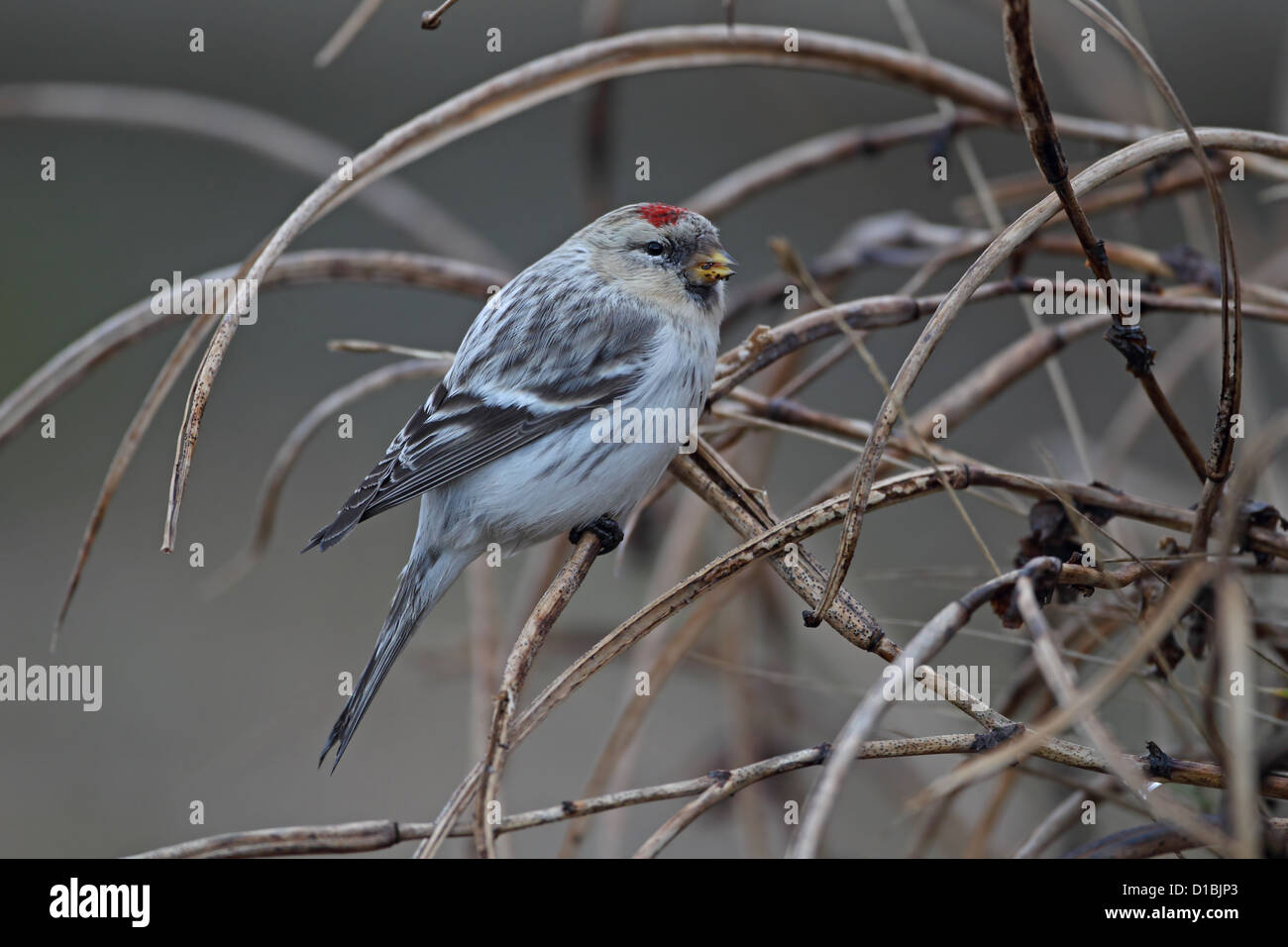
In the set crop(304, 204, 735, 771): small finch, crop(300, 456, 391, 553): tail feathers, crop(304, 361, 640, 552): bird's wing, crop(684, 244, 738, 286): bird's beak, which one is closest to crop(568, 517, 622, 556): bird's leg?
crop(304, 204, 735, 771): small finch

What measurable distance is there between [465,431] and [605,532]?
0.81 feet

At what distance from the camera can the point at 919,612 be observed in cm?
315

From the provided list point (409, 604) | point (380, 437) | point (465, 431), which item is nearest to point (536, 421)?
point (465, 431)

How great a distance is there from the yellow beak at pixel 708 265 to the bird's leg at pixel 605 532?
0.42 metres

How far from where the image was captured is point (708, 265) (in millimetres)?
1826

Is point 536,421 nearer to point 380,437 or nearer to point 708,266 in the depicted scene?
point 708,266

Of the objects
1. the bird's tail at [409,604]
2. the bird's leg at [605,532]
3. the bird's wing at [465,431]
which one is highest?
the bird's wing at [465,431]

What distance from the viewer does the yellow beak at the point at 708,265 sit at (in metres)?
1.82

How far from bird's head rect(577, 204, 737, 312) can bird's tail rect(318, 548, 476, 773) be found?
1.69 feet

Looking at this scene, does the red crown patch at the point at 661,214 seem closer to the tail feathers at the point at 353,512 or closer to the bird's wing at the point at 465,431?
the bird's wing at the point at 465,431

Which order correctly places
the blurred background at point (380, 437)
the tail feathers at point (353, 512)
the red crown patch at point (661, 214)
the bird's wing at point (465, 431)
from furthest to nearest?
1. the blurred background at point (380, 437)
2. the red crown patch at point (661, 214)
3. the bird's wing at point (465, 431)
4. the tail feathers at point (353, 512)

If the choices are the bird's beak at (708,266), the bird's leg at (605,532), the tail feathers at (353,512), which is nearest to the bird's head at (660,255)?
the bird's beak at (708,266)

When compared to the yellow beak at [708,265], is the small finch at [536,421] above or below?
below

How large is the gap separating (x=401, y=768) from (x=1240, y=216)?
2.95 metres
